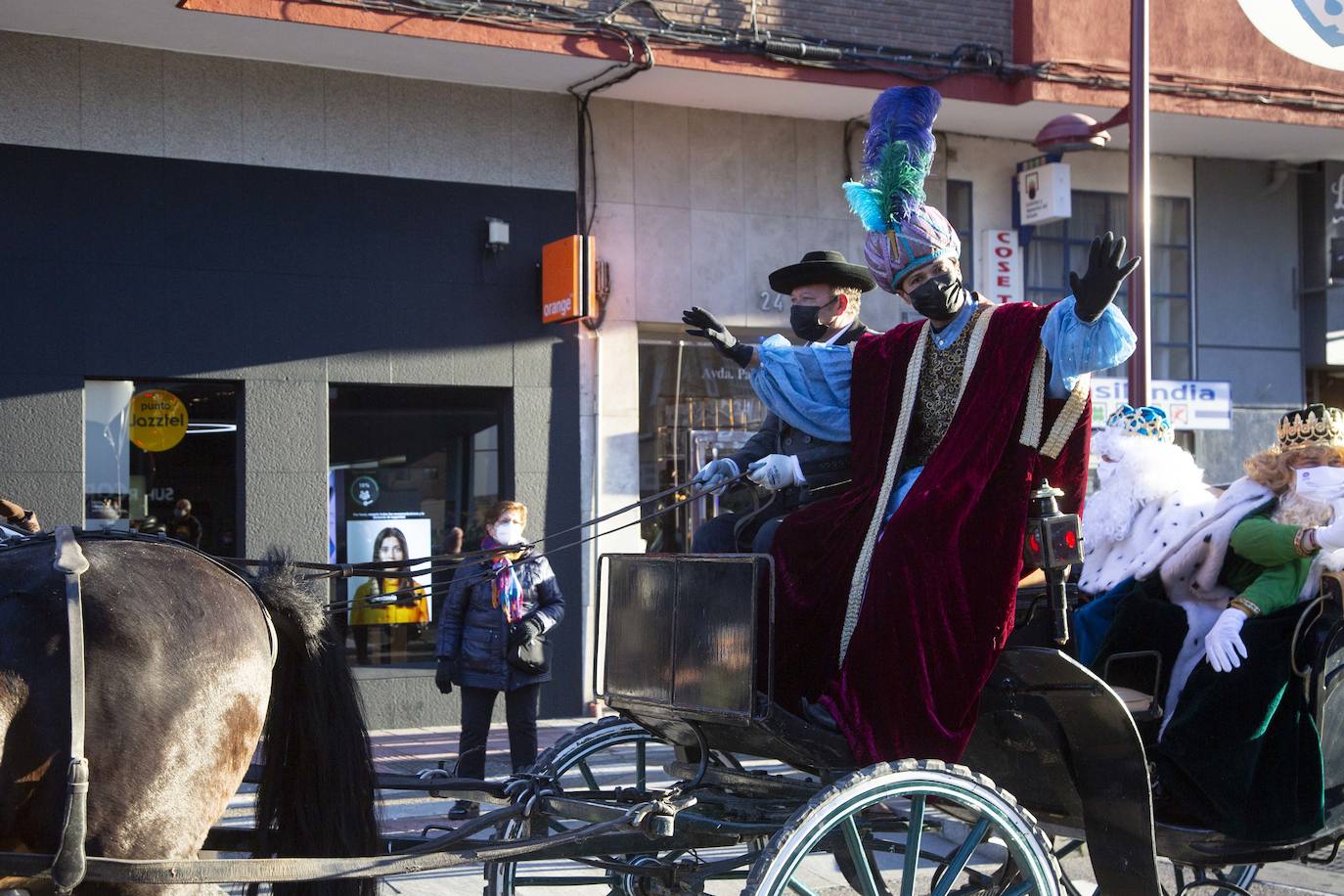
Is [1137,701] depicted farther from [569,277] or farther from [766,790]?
[569,277]

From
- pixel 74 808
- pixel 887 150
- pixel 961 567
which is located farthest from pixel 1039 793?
pixel 74 808

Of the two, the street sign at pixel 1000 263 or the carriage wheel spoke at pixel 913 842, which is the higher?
the street sign at pixel 1000 263

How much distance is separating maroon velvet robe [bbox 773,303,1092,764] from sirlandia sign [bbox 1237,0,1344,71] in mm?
9452

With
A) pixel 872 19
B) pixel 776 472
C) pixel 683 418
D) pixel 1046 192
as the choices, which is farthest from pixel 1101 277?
pixel 1046 192

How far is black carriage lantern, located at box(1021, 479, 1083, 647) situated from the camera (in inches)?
148

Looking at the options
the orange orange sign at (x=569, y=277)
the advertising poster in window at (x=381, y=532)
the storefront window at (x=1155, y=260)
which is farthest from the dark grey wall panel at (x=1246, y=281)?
the advertising poster in window at (x=381, y=532)

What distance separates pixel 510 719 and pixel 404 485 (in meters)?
3.51

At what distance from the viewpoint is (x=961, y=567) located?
385 cm

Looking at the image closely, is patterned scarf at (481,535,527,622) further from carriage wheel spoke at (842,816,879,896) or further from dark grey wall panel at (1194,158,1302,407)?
dark grey wall panel at (1194,158,1302,407)

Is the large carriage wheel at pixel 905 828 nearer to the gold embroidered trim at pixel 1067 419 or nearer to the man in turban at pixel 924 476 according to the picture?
the man in turban at pixel 924 476

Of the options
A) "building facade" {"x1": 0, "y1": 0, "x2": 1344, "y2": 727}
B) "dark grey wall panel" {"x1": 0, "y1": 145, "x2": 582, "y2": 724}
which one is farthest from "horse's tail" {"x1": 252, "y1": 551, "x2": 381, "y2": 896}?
"dark grey wall panel" {"x1": 0, "y1": 145, "x2": 582, "y2": 724}

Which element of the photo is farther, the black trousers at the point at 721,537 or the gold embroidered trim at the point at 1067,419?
the black trousers at the point at 721,537

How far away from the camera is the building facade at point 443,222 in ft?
30.3

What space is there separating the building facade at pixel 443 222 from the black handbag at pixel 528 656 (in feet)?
3.98
